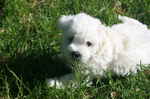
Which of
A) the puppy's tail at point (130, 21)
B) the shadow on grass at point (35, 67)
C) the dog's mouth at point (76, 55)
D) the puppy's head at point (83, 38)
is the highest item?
the puppy's tail at point (130, 21)

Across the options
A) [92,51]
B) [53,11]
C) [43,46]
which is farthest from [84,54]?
[53,11]

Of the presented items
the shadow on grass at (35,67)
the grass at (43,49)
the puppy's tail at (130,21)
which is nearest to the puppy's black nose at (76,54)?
the grass at (43,49)

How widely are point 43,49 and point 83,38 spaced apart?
3.67 feet

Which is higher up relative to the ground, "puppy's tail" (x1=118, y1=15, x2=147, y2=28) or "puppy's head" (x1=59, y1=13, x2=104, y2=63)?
"puppy's tail" (x1=118, y1=15, x2=147, y2=28)

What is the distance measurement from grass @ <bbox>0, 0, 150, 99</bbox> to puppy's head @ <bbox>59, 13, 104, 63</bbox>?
0.37 metres

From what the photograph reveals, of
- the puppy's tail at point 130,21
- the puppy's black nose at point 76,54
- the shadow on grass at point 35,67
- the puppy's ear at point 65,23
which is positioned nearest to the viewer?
the puppy's black nose at point 76,54

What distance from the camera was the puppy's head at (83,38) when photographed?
16.5 ft

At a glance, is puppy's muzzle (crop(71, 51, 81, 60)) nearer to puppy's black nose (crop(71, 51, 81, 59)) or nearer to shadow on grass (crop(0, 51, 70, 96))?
puppy's black nose (crop(71, 51, 81, 59))

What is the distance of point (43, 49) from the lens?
6020mm

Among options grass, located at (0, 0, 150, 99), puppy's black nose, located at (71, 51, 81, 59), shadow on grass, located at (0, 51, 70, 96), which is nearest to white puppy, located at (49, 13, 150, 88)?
puppy's black nose, located at (71, 51, 81, 59)

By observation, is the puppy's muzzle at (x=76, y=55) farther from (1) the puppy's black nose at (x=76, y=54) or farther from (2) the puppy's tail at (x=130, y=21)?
(2) the puppy's tail at (x=130, y=21)

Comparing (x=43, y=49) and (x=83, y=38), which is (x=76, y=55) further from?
(x=43, y=49)

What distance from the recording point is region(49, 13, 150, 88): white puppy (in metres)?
5.05

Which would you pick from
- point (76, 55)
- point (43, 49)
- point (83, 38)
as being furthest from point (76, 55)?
point (43, 49)
